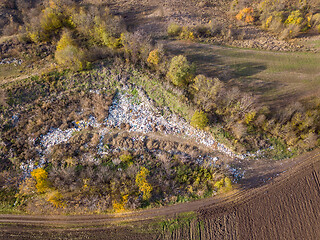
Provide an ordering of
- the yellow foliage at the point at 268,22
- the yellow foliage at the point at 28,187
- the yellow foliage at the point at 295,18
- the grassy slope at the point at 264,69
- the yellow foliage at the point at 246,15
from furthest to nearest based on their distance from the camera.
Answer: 1. the yellow foliage at the point at 246,15
2. the yellow foliage at the point at 268,22
3. the yellow foliage at the point at 295,18
4. the grassy slope at the point at 264,69
5. the yellow foliage at the point at 28,187

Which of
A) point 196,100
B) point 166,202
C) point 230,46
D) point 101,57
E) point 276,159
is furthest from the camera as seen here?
point 230,46

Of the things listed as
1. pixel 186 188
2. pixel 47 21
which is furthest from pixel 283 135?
pixel 47 21

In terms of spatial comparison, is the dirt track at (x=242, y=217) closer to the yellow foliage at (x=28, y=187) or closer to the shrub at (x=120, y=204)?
the shrub at (x=120, y=204)

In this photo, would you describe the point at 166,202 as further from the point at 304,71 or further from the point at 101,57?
the point at 304,71

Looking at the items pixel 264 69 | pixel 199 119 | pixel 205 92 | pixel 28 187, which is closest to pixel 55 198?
pixel 28 187

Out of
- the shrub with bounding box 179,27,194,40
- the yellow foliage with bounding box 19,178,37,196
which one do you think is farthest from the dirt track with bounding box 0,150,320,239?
the shrub with bounding box 179,27,194,40

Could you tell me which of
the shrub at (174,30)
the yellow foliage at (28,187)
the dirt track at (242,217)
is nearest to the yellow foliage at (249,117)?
the dirt track at (242,217)
